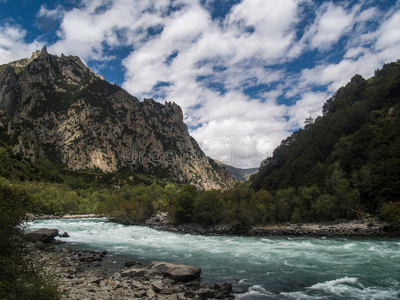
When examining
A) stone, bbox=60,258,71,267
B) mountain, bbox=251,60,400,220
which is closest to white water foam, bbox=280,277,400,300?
stone, bbox=60,258,71,267

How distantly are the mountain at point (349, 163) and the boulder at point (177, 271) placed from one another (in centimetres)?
4527

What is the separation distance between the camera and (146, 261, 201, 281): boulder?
1979cm

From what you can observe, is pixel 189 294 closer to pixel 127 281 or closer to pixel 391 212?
pixel 127 281

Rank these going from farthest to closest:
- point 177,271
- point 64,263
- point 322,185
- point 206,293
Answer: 1. point 322,185
2. point 64,263
3. point 177,271
4. point 206,293

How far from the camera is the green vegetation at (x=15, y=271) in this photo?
29.6ft

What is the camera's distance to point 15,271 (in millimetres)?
11117

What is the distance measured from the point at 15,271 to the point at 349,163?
257 ft

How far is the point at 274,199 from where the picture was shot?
7169 centimetres

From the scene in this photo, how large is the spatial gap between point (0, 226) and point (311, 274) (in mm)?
23972

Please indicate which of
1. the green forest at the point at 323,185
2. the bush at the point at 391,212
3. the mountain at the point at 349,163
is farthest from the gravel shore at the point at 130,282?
the mountain at the point at 349,163

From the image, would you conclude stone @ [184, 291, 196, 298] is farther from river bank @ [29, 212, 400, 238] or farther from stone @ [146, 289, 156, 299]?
river bank @ [29, 212, 400, 238]

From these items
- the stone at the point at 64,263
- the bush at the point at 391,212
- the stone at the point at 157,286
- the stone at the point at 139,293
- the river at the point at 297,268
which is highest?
the bush at the point at 391,212

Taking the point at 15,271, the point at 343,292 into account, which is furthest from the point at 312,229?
the point at 15,271

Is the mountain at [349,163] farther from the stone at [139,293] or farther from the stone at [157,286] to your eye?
the stone at [139,293]
